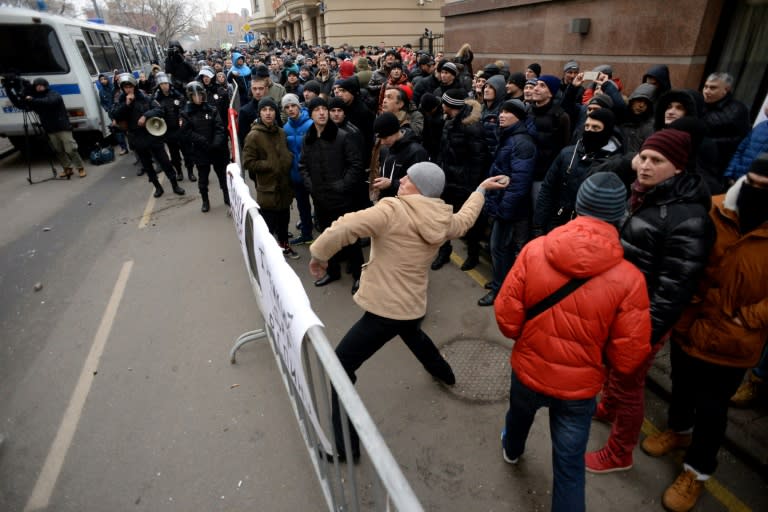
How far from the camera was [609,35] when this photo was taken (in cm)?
715

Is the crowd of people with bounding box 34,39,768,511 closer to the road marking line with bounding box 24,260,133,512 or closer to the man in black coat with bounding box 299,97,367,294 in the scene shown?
the man in black coat with bounding box 299,97,367,294

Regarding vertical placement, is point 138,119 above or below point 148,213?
above

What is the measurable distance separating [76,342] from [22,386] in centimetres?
59

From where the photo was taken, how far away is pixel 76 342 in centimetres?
416

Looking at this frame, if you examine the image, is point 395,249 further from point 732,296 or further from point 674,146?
point 732,296

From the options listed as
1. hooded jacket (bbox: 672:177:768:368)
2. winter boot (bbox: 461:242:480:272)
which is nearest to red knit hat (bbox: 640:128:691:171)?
hooded jacket (bbox: 672:177:768:368)

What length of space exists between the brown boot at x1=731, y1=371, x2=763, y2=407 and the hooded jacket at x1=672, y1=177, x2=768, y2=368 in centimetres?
118

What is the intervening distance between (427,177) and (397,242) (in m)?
0.41

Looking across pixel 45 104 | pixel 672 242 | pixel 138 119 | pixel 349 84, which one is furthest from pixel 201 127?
pixel 672 242

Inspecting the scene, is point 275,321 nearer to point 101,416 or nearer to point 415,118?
point 101,416

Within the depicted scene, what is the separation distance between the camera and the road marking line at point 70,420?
272 cm

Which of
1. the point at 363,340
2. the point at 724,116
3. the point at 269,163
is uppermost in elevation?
the point at 724,116

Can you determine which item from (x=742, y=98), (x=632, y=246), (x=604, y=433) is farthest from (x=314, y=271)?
(x=742, y=98)

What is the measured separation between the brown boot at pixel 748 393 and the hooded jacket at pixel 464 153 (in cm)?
274
